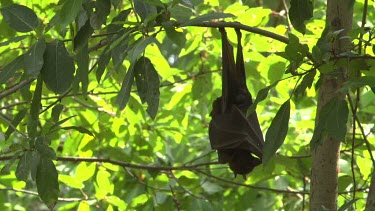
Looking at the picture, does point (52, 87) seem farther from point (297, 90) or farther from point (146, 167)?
point (146, 167)

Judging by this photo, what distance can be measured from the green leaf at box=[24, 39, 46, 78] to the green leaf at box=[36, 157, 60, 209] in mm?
349

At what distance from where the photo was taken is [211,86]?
16.5 ft

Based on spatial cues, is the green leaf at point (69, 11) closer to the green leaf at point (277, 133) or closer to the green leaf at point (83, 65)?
the green leaf at point (83, 65)

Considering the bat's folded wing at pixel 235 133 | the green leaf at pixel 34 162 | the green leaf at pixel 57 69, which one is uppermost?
the green leaf at pixel 57 69

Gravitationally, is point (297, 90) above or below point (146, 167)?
above

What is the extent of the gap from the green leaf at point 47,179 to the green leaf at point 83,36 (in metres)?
0.44

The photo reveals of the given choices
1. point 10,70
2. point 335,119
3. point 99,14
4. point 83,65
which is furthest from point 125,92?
point 335,119

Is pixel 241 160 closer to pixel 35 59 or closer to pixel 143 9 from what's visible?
pixel 143 9

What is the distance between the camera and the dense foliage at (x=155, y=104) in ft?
9.21

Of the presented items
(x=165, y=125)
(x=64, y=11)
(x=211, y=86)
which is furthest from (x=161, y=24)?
(x=165, y=125)

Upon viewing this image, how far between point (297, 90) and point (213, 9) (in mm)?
2237

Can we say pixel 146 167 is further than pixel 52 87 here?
Yes

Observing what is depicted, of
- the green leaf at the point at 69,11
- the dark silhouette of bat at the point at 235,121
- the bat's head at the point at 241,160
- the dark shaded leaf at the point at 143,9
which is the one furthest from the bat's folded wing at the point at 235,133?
the green leaf at the point at 69,11

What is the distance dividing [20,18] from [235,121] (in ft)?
4.49
